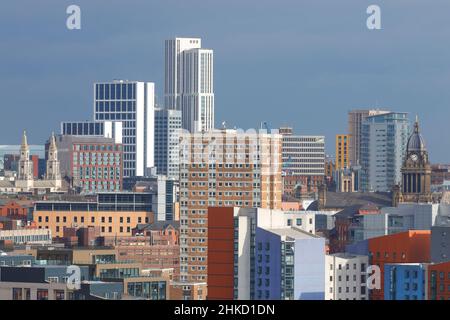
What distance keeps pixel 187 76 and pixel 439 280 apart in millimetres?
126196

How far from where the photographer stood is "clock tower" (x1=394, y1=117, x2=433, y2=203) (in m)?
82.9

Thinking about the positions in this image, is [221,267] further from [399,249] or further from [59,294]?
[59,294]

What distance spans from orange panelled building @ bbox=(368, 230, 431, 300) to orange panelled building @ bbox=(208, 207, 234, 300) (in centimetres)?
360

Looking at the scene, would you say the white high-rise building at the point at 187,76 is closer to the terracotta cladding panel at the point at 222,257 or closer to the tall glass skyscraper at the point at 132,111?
the tall glass skyscraper at the point at 132,111

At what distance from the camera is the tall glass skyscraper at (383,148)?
124m

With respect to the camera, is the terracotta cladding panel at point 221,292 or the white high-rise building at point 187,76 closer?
the terracotta cladding panel at point 221,292

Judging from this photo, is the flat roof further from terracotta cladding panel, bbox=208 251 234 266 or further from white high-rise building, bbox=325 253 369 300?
terracotta cladding panel, bbox=208 251 234 266

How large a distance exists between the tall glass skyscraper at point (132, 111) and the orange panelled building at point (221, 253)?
99.1 meters

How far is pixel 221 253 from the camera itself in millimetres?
43688

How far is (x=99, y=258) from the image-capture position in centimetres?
4709

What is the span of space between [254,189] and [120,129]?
83.5 m

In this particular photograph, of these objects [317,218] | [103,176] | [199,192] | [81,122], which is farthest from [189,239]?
[81,122]

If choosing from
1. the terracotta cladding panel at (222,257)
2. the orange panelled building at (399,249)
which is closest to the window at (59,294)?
the terracotta cladding panel at (222,257)
